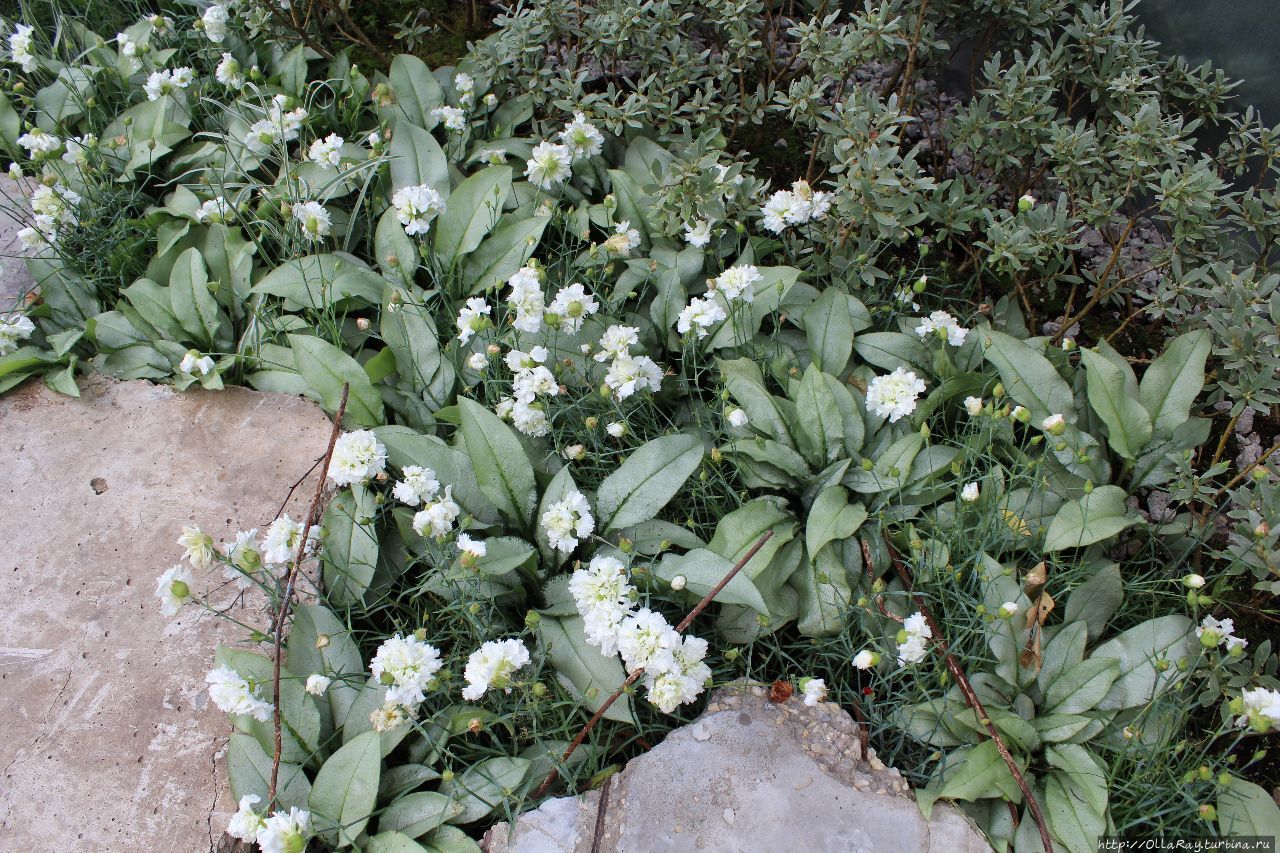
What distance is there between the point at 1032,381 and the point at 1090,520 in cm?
41

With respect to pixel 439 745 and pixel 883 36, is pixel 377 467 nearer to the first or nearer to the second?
pixel 439 745

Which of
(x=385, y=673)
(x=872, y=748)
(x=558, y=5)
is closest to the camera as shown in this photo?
(x=385, y=673)

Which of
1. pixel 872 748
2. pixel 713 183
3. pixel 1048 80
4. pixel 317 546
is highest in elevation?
pixel 1048 80

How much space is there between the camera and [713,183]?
8.59 ft

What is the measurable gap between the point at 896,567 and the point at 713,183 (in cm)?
114

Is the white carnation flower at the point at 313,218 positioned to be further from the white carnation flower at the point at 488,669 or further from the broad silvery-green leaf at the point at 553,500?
the white carnation flower at the point at 488,669

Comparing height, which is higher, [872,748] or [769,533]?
[769,533]

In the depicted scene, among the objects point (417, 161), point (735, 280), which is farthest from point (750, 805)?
point (417, 161)

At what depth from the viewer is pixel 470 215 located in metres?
2.89

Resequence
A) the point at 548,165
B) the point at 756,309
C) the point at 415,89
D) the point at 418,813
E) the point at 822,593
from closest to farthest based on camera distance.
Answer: the point at 418,813 → the point at 822,593 → the point at 756,309 → the point at 548,165 → the point at 415,89

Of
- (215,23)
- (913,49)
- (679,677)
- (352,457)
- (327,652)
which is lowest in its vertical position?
(327,652)

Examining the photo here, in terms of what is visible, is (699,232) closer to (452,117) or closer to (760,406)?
(760,406)

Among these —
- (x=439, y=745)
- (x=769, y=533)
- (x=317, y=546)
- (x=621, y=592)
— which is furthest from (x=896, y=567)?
(x=317, y=546)

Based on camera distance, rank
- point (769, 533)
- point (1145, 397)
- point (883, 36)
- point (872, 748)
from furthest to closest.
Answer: point (883, 36) → point (1145, 397) → point (769, 533) → point (872, 748)
